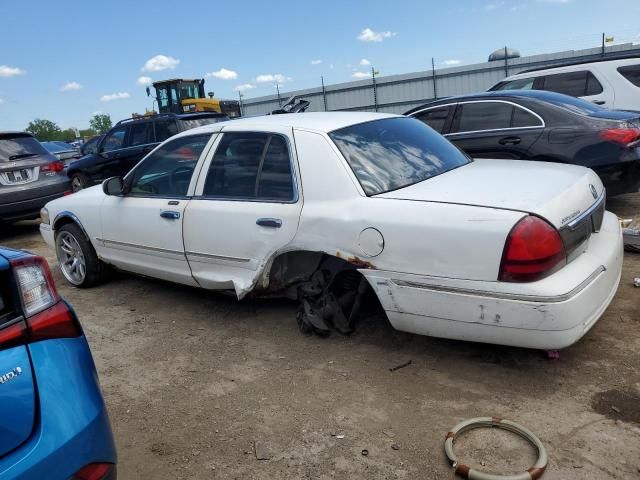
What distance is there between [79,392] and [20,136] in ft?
26.1

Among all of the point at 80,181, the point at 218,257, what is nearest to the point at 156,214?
the point at 218,257

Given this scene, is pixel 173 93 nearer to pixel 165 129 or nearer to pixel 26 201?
pixel 165 129

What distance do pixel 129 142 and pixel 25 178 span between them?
9.52 ft

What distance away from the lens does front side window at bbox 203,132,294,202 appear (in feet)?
11.5

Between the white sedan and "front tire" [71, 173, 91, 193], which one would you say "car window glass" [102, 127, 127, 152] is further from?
the white sedan

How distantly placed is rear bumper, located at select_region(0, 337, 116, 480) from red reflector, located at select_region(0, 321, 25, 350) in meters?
0.05

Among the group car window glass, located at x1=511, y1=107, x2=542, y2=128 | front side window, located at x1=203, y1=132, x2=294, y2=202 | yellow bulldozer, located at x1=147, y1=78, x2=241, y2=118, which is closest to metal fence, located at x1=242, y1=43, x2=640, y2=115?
yellow bulldozer, located at x1=147, y1=78, x2=241, y2=118

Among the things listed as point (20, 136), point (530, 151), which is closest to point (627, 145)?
point (530, 151)

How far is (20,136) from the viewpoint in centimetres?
837

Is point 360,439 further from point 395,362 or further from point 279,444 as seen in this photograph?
point 395,362

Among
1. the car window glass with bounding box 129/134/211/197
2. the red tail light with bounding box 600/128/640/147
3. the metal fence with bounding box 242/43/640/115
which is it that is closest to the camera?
the car window glass with bounding box 129/134/211/197

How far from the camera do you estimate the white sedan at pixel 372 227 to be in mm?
2627

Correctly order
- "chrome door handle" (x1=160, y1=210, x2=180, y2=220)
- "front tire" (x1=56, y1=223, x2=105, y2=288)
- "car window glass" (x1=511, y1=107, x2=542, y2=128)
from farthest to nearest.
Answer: "car window glass" (x1=511, y1=107, x2=542, y2=128), "front tire" (x1=56, y1=223, x2=105, y2=288), "chrome door handle" (x1=160, y1=210, x2=180, y2=220)

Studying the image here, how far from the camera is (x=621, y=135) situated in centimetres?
520
